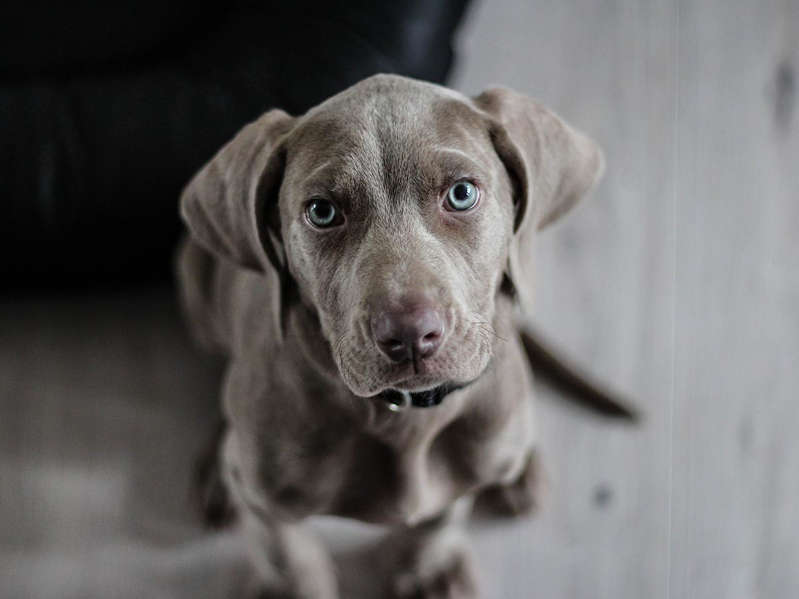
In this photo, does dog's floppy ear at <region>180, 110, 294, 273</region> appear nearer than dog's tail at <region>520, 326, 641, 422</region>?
Yes

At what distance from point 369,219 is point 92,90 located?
1.09 metres

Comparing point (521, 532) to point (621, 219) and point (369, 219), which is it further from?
point (369, 219)

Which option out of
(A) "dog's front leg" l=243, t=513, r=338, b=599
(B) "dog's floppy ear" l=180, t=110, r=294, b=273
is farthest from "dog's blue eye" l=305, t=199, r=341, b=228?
(A) "dog's front leg" l=243, t=513, r=338, b=599

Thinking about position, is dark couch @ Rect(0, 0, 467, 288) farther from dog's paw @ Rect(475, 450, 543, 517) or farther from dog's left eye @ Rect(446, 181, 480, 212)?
dog's paw @ Rect(475, 450, 543, 517)

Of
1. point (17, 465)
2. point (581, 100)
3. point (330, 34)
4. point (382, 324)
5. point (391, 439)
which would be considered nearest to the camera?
point (382, 324)

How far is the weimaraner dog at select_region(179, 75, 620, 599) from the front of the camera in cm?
119

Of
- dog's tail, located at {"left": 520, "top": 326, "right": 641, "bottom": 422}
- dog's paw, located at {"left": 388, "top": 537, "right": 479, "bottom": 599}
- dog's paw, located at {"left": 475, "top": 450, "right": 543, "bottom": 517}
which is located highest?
dog's tail, located at {"left": 520, "top": 326, "right": 641, "bottom": 422}

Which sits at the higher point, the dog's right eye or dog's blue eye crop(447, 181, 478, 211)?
dog's blue eye crop(447, 181, 478, 211)

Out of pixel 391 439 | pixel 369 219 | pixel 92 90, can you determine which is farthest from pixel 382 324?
pixel 92 90

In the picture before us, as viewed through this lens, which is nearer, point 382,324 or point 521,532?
point 382,324

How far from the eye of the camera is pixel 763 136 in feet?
8.04

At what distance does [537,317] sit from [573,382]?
202mm

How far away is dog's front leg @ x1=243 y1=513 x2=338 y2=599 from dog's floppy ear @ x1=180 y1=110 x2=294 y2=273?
22.7 inches

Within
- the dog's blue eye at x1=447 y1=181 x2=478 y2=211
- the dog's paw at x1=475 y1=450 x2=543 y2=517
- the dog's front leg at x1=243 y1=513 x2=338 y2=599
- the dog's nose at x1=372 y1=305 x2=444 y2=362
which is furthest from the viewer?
the dog's paw at x1=475 y1=450 x2=543 y2=517
